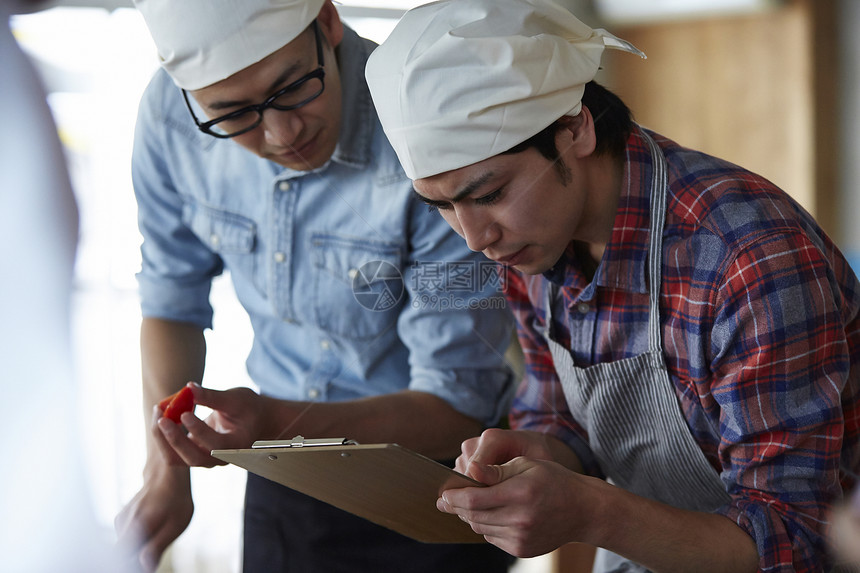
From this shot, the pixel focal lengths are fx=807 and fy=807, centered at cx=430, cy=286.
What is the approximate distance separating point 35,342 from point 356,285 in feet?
0.79

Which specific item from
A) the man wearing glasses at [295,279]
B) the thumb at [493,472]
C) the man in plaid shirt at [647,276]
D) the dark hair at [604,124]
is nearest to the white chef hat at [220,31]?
the man wearing glasses at [295,279]

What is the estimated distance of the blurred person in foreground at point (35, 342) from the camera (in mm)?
528

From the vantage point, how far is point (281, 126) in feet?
2.07

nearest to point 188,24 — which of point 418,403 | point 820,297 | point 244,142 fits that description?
point 244,142

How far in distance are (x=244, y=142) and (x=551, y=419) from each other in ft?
1.14

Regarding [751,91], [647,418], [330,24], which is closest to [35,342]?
[330,24]

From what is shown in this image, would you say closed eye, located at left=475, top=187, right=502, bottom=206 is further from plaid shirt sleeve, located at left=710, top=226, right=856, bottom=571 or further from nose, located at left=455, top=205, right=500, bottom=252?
plaid shirt sleeve, located at left=710, top=226, right=856, bottom=571

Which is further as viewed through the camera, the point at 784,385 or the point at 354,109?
the point at 354,109

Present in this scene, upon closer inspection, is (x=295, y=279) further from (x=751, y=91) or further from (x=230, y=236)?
(x=751, y=91)

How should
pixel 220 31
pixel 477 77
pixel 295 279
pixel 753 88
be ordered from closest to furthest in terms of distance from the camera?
pixel 477 77, pixel 220 31, pixel 295 279, pixel 753 88

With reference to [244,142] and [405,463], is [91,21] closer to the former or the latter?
[244,142]

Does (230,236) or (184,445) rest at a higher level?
(230,236)

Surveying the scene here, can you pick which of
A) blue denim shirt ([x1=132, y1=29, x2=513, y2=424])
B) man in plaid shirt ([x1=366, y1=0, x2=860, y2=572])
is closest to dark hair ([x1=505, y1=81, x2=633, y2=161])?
man in plaid shirt ([x1=366, y1=0, x2=860, y2=572])

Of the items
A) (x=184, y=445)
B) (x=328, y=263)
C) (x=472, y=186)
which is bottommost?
(x=184, y=445)
